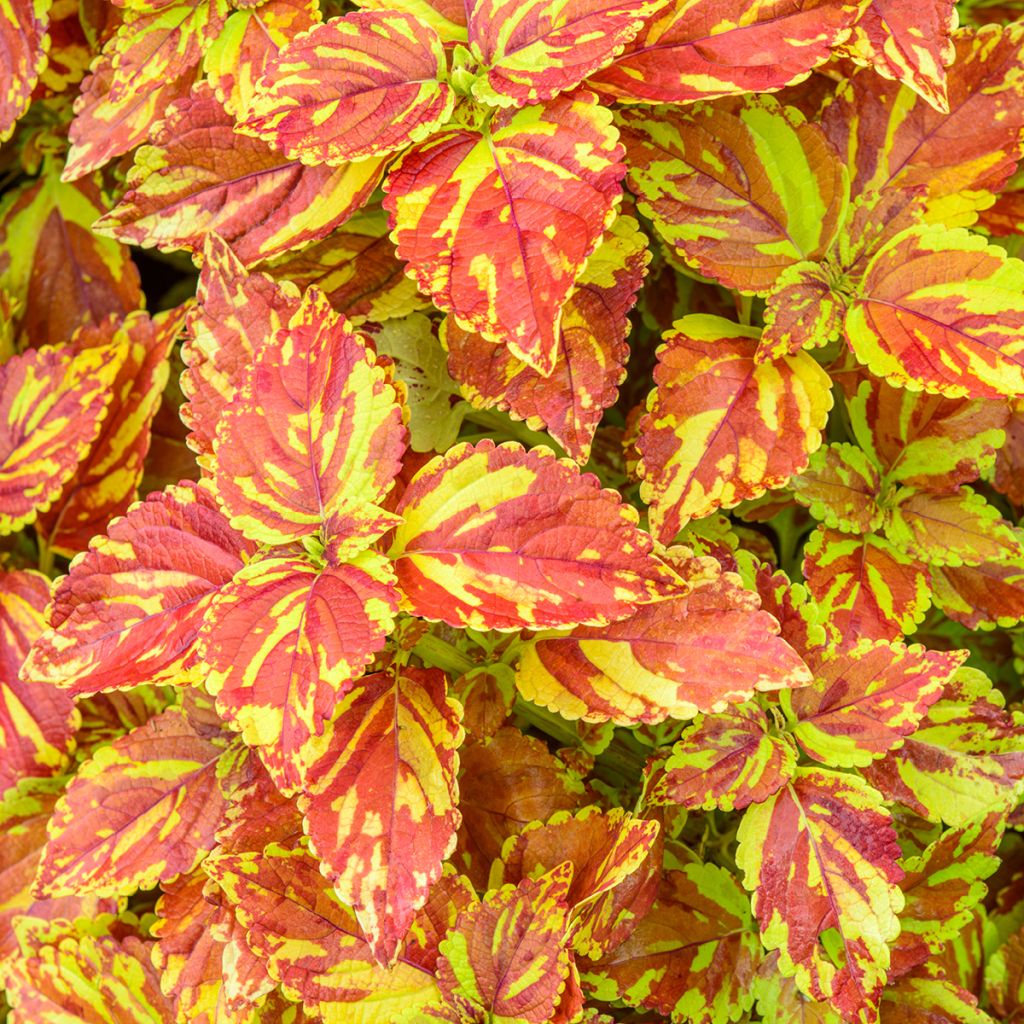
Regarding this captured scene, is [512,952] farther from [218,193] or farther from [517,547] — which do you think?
[218,193]

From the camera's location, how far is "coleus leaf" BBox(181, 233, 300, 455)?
2.74 ft

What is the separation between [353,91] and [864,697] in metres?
0.58

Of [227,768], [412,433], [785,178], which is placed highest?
[785,178]

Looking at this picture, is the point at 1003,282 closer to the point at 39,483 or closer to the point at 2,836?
the point at 39,483

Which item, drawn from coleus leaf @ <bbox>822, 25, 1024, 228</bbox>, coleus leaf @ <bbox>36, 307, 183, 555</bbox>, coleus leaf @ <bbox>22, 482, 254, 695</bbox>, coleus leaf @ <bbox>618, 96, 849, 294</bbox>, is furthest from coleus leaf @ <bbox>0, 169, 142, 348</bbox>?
coleus leaf @ <bbox>822, 25, 1024, 228</bbox>

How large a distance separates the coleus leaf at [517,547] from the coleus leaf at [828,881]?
255mm

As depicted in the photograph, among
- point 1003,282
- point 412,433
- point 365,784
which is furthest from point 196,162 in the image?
point 1003,282

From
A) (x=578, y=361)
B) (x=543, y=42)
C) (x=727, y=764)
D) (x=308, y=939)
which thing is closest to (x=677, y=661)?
(x=727, y=764)

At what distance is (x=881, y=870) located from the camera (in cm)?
80

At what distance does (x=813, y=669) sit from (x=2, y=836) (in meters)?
0.77

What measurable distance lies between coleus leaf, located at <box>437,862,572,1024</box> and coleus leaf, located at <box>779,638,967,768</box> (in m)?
A: 0.22

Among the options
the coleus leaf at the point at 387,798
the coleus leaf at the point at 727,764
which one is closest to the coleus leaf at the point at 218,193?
the coleus leaf at the point at 387,798

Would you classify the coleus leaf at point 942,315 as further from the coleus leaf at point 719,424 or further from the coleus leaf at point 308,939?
the coleus leaf at point 308,939

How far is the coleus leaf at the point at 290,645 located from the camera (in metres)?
0.67
